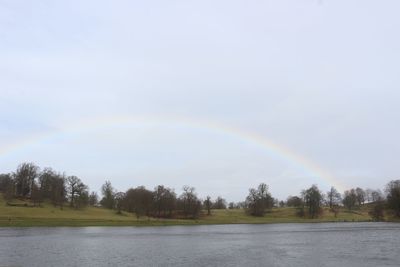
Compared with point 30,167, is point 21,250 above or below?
below

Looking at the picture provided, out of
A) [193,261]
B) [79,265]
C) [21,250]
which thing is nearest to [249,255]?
[193,261]

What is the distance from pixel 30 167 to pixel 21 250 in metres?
151

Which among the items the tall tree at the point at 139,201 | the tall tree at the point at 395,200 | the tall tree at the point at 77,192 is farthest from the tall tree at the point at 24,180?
the tall tree at the point at 395,200

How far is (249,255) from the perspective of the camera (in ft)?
176

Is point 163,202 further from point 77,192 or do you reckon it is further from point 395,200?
point 395,200

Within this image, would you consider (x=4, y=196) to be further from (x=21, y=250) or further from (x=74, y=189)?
(x=21, y=250)

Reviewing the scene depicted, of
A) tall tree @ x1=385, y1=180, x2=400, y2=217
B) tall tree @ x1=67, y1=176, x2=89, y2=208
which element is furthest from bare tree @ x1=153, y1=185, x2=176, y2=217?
tall tree @ x1=385, y1=180, x2=400, y2=217

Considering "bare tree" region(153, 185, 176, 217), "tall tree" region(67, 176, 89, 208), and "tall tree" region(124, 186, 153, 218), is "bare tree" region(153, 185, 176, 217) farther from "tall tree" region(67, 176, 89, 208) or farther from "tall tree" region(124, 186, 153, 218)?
"tall tree" region(67, 176, 89, 208)

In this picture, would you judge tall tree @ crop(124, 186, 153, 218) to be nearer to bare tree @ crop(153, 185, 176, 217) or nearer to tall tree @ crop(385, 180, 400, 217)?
bare tree @ crop(153, 185, 176, 217)

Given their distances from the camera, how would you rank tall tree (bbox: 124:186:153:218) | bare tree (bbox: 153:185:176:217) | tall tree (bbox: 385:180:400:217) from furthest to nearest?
bare tree (bbox: 153:185:176:217) < tall tree (bbox: 124:186:153:218) < tall tree (bbox: 385:180:400:217)

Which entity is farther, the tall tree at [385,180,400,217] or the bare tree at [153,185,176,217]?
the bare tree at [153,185,176,217]

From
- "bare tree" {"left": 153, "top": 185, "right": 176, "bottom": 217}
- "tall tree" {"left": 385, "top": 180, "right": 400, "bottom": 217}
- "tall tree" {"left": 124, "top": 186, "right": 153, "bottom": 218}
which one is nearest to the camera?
"tall tree" {"left": 385, "top": 180, "right": 400, "bottom": 217}

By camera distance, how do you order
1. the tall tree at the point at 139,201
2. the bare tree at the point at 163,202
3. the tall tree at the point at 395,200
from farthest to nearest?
1. the bare tree at the point at 163,202
2. the tall tree at the point at 139,201
3. the tall tree at the point at 395,200

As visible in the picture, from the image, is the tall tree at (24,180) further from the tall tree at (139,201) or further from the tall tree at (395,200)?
the tall tree at (395,200)
